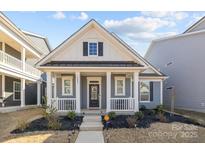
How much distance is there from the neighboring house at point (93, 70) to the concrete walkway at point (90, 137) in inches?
196

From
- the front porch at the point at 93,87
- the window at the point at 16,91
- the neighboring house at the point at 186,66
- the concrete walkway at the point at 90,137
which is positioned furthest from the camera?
the window at the point at 16,91

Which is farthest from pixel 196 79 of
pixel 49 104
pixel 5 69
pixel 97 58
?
pixel 5 69

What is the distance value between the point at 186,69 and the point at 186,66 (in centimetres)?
26

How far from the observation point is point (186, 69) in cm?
2277

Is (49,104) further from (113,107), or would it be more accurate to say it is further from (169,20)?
(169,20)

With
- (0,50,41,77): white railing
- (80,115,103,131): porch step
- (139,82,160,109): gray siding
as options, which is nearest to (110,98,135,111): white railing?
(80,115,103,131): porch step

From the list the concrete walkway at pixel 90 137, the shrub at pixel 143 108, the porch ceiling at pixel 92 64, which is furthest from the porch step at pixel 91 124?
the shrub at pixel 143 108

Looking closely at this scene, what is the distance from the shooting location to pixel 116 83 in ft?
67.7

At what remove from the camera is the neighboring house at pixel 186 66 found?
21.2 metres

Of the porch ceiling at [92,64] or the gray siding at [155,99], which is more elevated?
the porch ceiling at [92,64]

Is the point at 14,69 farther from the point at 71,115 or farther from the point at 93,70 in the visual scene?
the point at 71,115

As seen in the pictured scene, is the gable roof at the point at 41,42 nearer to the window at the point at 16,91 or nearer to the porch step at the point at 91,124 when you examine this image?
the window at the point at 16,91

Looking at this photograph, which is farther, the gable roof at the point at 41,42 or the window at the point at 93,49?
the gable roof at the point at 41,42
